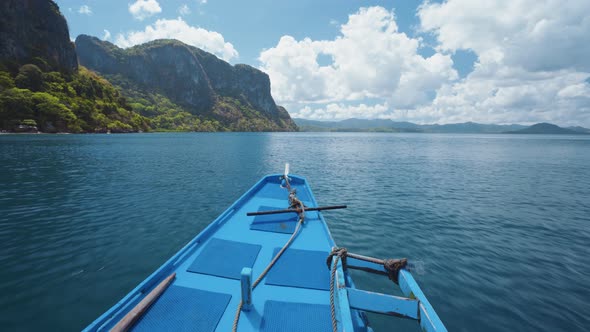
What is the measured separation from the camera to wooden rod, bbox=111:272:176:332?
3814 millimetres

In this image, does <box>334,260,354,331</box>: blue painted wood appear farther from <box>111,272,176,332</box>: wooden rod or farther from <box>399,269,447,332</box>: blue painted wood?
<box>111,272,176,332</box>: wooden rod

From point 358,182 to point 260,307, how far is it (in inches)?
807

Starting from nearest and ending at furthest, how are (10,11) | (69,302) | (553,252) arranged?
(69,302)
(553,252)
(10,11)

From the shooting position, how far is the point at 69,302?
6422mm

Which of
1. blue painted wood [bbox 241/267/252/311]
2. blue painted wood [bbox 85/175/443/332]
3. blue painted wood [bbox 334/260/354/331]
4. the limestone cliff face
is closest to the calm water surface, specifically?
blue painted wood [bbox 85/175/443/332]

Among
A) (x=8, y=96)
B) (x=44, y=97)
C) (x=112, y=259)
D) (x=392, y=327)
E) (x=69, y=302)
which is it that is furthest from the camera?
(x=44, y=97)

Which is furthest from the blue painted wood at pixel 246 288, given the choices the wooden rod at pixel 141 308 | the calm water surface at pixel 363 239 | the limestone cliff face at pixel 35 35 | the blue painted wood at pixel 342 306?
the limestone cliff face at pixel 35 35

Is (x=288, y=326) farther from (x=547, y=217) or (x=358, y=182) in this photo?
(x=358, y=182)

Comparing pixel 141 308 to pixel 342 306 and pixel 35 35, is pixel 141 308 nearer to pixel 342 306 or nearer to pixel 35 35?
pixel 342 306

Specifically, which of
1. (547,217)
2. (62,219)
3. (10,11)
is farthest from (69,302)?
(10,11)

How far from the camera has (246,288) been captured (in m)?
4.37

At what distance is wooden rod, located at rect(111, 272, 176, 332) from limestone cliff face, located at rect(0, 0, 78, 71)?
493 feet

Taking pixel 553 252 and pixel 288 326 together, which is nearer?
pixel 288 326

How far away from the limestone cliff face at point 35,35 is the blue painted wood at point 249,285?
14906 cm
